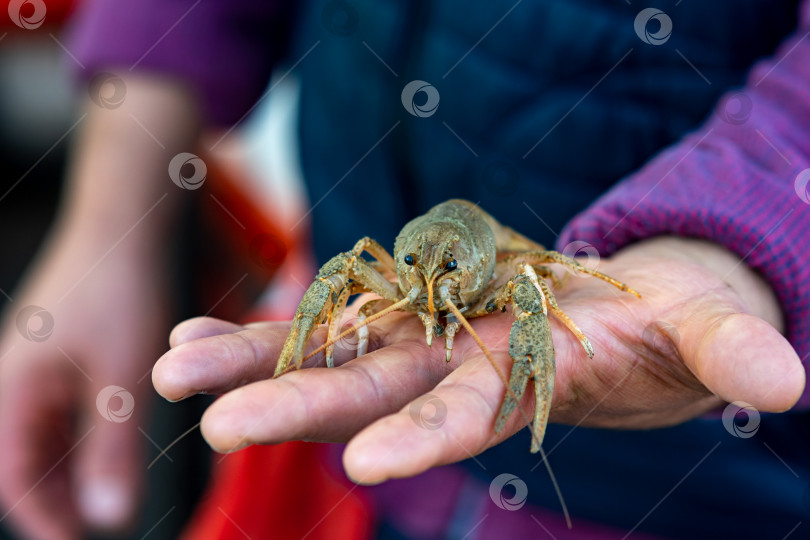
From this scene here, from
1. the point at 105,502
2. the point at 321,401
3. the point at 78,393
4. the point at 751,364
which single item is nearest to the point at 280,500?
the point at 105,502

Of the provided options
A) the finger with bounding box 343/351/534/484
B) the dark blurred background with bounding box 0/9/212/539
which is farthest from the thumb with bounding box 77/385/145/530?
the dark blurred background with bounding box 0/9/212/539

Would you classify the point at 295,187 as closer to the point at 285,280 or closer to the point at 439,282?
the point at 285,280

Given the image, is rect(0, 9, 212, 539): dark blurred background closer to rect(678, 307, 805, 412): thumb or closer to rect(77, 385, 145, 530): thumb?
rect(77, 385, 145, 530): thumb

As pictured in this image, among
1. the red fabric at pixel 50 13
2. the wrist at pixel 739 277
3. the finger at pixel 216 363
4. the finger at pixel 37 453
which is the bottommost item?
the finger at pixel 37 453

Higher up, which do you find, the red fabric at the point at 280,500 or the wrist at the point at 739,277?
the wrist at the point at 739,277

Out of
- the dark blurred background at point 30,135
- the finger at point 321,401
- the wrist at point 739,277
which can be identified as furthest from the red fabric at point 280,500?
the dark blurred background at point 30,135

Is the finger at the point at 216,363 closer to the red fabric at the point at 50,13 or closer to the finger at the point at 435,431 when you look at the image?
the finger at the point at 435,431

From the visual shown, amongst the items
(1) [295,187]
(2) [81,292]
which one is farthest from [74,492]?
(1) [295,187]
